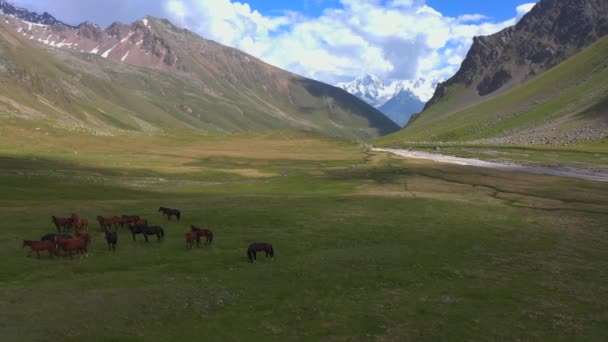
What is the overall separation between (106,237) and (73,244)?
9.34 feet

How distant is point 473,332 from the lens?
2109 cm

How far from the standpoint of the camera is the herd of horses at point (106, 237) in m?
29.1

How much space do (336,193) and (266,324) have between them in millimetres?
49892

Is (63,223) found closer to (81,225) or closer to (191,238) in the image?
(81,225)

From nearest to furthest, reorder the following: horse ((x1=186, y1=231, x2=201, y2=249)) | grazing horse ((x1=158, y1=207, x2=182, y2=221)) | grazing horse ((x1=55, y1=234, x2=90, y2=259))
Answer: grazing horse ((x1=55, y1=234, x2=90, y2=259)), horse ((x1=186, y1=231, x2=201, y2=249)), grazing horse ((x1=158, y1=207, x2=182, y2=221))

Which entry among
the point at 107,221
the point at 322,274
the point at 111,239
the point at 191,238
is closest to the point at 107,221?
the point at 107,221

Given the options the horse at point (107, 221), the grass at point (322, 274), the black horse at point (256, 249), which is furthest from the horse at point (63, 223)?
the black horse at point (256, 249)

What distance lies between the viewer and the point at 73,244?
2902 centimetres

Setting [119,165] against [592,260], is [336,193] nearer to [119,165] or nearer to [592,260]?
[592,260]

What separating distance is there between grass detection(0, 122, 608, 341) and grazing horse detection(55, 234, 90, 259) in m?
0.92

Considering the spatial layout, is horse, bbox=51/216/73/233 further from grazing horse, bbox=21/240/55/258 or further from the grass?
grazing horse, bbox=21/240/55/258

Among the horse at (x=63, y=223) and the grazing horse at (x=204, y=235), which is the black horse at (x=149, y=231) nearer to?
the grazing horse at (x=204, y=235)

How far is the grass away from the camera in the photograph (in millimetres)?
20875

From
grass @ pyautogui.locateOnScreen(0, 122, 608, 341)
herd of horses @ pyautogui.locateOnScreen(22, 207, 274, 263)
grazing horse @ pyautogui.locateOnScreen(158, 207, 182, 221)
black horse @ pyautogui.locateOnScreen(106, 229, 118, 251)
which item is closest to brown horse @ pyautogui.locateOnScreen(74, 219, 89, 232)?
herd of horses @ pyautogui.locateOnScreen(22, 207, 274, 263)
